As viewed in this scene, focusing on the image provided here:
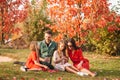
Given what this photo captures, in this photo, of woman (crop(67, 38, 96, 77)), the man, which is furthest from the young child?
woman (crop(67, 38, 96, 77))

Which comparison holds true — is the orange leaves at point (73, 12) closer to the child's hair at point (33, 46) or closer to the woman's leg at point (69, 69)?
the child's hair at point (33, 46)

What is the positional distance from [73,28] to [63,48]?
5679 mm

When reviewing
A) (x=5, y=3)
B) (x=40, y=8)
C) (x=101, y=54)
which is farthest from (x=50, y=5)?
(x=40, y=8)

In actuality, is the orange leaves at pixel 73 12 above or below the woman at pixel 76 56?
above

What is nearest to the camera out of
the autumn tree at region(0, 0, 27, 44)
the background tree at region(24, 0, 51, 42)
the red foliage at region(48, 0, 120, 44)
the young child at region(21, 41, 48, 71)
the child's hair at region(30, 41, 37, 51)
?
the young child at region(21, 41, 48, 71)

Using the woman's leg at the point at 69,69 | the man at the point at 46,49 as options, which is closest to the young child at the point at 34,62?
the man at the point at 46,49

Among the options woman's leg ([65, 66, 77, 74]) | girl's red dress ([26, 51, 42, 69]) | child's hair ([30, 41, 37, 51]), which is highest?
child's hair ([30, 41, 37, 51])

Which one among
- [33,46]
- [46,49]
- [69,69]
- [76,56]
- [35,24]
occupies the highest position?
[35,24]

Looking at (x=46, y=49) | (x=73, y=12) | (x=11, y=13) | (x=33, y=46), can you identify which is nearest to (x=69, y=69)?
(x=46, y=49)

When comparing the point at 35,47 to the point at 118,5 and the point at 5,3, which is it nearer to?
the point at 5,3

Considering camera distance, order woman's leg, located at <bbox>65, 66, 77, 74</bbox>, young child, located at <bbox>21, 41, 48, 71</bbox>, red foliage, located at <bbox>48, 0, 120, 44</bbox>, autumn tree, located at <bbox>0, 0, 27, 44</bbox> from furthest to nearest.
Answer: autumn tree, located at <bbox>0, 0, 27, 44</bbox>, red foliage, located at <bbox>48, 0, 120, 44</bbox>, young child, located at <bbox>21, 41, 48, 71</bbox>, woman's leg, located at <bbox>65, 66, 77, 74</bbox>

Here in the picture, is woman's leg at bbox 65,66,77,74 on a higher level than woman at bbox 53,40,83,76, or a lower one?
lower

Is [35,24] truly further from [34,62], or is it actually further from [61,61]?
[61,61]

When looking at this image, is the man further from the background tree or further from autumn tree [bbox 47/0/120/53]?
the background tree
